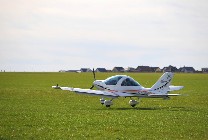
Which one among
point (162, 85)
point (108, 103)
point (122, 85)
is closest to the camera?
point (108, 103)

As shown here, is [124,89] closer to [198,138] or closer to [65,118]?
[65,118]

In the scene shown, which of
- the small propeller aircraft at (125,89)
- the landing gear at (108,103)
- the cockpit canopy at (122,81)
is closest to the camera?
the small propeller aircraft at (125,89)

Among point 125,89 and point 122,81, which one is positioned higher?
point 122,81

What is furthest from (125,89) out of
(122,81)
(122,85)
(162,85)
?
(162,85)

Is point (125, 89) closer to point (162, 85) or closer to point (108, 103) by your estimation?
point (108, 103)

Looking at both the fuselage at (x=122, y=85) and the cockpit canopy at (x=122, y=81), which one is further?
the cockpit canopy at (x=122, y=81)

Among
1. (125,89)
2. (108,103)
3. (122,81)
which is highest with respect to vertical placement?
(122,81)

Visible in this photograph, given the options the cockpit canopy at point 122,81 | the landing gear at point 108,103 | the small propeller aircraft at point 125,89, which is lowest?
the landing gear at point 108,103

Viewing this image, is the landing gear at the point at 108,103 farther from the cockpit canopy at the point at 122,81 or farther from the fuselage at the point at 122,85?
the cockpit canopy at the point at 122,81

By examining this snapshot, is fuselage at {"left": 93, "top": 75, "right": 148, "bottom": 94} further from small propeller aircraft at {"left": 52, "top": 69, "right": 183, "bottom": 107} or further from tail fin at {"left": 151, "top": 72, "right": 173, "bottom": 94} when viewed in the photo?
tail fin at {"left": 151, "top": 72, "right": 173, "bottom": 94}

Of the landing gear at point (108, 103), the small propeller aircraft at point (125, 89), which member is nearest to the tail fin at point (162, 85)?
the small propeller aircraft at point (125, 89)

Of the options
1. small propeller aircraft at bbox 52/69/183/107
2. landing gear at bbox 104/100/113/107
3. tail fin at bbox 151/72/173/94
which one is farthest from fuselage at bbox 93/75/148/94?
landing gear at bbox 104/100/113/107

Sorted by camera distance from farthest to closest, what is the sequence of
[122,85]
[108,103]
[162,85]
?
1. [122,85]
2. [162,85]
3. [108,103]

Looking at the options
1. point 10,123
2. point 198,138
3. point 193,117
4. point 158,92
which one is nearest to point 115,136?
point 198,138
